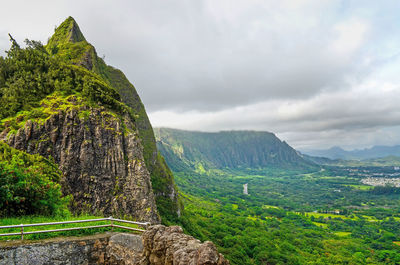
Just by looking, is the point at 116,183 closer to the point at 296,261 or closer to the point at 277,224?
the point at 296,261

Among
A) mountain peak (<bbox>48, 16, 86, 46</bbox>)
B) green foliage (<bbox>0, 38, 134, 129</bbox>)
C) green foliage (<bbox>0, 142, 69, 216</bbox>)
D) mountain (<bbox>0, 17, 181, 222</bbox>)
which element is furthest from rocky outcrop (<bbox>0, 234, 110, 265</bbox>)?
mountain peak (<bbox>48, 16, 86, 46</bbox>)

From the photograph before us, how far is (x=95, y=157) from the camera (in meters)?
38.0

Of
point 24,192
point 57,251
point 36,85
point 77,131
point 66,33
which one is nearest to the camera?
point 57,251

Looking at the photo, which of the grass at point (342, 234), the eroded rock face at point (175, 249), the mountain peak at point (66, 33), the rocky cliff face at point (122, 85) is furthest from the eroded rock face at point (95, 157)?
the grass at point (342, 234)

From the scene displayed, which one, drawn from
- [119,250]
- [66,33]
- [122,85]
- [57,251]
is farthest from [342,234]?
[66,33]

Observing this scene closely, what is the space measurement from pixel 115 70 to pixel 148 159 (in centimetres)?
5655

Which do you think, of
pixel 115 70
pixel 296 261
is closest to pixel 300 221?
pixel 296 261

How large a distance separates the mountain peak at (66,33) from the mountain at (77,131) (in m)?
40.5

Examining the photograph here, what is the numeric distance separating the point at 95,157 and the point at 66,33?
271ft

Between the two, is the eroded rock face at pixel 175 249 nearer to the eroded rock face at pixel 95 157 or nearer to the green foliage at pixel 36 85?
the eroded rock face at pixel 95 157

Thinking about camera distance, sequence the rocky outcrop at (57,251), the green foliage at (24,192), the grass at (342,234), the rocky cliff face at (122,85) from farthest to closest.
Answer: the grass at (342,234) → the rocky cliff face at (122,85) → the green foliage at (24,192) → the rocky outcrop at (57,251)

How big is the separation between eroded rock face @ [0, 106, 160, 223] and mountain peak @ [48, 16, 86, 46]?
2578 inches

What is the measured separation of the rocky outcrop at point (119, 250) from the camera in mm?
7820

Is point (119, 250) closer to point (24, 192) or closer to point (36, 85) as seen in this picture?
point (24, 192)
